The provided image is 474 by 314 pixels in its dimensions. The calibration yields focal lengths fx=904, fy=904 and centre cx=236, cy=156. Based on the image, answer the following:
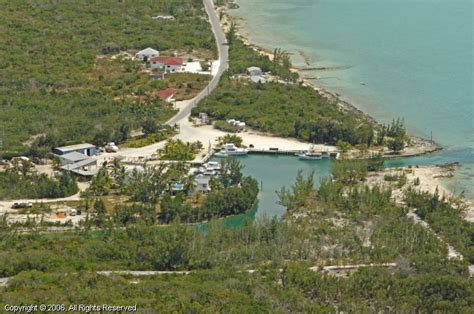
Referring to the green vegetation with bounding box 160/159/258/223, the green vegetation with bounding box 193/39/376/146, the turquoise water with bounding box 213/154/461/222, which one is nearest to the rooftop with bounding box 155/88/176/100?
the green vegetation with bounding box 193/39/376/146

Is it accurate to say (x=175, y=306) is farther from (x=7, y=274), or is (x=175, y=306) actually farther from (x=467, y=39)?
(x=467, y=39)

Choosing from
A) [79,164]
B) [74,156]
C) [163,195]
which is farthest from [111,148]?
[163,195]

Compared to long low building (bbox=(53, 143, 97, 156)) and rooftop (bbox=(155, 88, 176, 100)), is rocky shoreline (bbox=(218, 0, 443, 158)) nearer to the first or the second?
rooftop (bbox=(155, 88, 176, 100))

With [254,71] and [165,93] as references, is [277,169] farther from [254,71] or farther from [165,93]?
[254,71]

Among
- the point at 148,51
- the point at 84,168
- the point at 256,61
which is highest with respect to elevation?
the point at 256,61

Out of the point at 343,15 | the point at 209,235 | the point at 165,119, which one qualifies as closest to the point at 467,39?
the point at 343,15

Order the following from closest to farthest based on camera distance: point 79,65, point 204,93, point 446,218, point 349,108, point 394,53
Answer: point 446,218
point 349,108
point 204,93
point 79,65
point 394,53

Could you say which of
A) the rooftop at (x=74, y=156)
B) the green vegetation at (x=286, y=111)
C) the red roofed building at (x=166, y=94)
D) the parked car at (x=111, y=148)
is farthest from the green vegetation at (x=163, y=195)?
the red roofed building at (x=166, y=94)

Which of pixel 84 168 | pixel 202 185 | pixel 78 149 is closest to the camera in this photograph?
pixel 202 185
